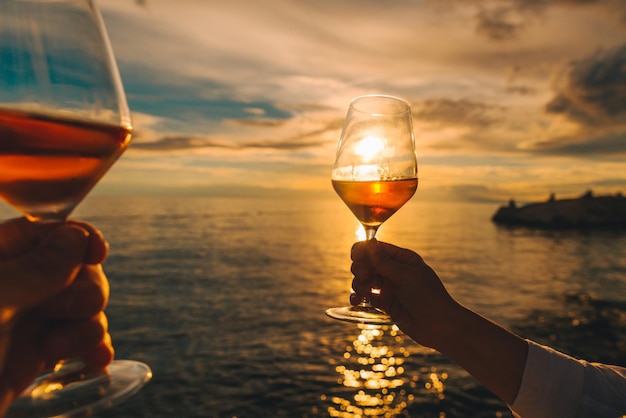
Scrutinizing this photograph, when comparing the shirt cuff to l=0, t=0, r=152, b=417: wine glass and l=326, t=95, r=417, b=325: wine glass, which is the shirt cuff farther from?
l=0, t=0, r=152, b=417: wine glass

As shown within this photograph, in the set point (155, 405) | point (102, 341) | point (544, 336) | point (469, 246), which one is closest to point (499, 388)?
point (102, 341)

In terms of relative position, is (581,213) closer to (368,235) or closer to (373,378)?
(373,378)

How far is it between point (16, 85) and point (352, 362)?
20.4 m

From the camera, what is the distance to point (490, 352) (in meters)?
1.59

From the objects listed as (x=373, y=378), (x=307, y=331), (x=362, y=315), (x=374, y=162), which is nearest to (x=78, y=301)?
(x=362, y=315)

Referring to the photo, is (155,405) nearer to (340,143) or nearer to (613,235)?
(340,143)

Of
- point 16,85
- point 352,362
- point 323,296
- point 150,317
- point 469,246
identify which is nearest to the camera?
point 16,85

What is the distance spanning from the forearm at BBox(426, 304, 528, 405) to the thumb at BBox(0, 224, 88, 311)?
135 cm

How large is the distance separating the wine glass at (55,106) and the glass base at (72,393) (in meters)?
0.54

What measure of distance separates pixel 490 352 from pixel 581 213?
116 metres

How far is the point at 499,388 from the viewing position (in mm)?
1607

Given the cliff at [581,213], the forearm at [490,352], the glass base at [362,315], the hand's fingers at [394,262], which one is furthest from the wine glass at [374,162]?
the cliff at [581,213]

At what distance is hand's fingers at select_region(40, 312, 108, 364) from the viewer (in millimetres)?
1270

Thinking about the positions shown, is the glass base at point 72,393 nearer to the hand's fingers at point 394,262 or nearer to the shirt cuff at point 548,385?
the hand's fingers at point 394,262
